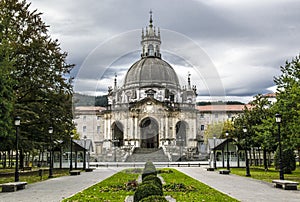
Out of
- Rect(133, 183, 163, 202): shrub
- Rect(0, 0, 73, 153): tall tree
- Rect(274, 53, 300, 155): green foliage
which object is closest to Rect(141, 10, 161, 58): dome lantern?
Rect(0, 0, 73, 153): tall tree

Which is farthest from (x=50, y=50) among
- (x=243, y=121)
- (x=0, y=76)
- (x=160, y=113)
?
(x=160, y=113)

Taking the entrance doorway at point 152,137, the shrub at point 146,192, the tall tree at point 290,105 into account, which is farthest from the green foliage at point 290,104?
the entrance doorway at point 152,137

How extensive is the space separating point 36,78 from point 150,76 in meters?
45.0

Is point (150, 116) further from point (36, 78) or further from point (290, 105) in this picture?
point (290, 105)

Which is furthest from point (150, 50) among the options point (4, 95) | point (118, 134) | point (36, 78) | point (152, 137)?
point (4, 95)

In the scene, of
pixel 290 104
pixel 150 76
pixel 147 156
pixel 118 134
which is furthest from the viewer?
pixel 118 134

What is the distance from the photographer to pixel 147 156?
6900cm

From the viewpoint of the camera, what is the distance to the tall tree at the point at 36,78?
109 feet

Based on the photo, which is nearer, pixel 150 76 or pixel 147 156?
pixel 147 156

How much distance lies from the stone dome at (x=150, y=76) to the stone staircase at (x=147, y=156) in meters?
12.9

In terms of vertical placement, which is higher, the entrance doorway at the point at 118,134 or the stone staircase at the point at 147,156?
the entrance doorway at the point at 118,134

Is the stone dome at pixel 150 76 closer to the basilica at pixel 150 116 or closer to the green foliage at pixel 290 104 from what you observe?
the basilica at pixel 150 116

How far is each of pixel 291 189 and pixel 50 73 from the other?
23916 mm

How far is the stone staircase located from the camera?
66.7 meters
